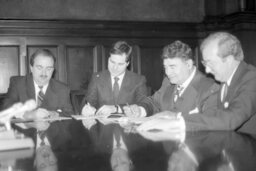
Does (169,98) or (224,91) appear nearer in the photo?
(224,91)

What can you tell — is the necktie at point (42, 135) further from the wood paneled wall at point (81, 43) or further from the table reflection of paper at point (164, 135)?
the wood paneled wall at point (81, 43)

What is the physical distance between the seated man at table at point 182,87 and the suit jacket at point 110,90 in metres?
0.57

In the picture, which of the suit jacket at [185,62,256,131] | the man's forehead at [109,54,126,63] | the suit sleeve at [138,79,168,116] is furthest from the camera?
the man's forehead at [109,54,126,63]

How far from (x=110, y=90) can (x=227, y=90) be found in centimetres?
167

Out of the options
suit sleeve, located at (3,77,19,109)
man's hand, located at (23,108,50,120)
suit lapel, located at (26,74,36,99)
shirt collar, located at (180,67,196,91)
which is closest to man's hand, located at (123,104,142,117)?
shirt collar, located at (180,67,196,91)

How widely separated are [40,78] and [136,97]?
1.05 m

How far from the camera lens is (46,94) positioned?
11.7 ft

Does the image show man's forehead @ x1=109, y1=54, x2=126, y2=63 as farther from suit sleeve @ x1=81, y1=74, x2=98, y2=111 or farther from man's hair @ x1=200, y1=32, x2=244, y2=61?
man's hair @ x1=200, y1=32, x2=244, y2=61

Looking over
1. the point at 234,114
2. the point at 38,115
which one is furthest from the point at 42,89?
the point at 234,114

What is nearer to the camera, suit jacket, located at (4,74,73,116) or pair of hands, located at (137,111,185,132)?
pair of hands, located at (137,111,185,132)

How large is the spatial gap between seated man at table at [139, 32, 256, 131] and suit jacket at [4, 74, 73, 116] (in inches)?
54.8

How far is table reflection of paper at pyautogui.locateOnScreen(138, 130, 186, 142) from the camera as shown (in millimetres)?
1833

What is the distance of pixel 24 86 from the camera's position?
11.9 ft

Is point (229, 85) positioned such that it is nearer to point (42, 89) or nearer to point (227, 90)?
point (227, 90)
